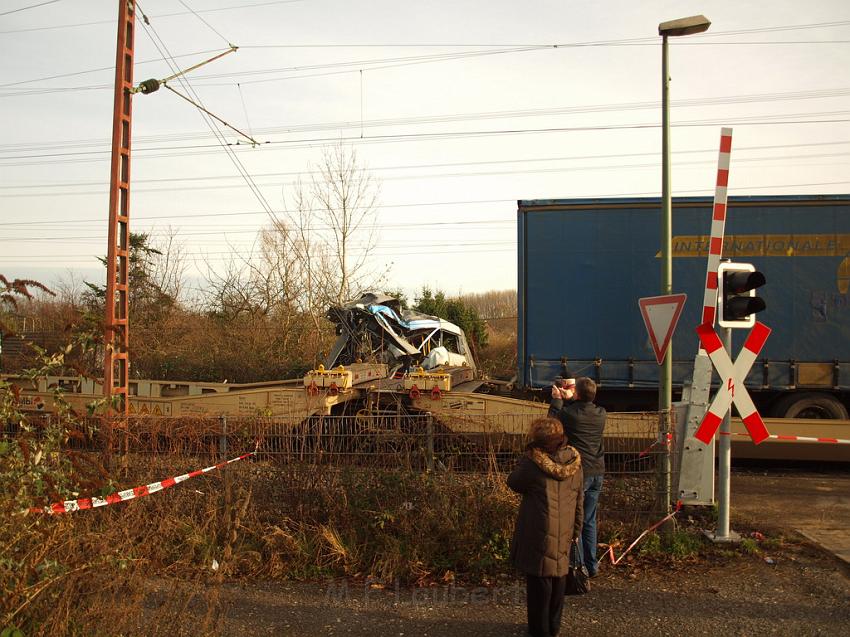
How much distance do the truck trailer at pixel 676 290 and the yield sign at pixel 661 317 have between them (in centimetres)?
430

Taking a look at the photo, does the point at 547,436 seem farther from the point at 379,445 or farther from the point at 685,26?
the point at 685,26

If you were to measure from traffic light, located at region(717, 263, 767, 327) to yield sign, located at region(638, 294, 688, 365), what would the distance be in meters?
0.34

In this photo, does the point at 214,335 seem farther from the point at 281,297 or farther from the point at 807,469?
the point at 807,469

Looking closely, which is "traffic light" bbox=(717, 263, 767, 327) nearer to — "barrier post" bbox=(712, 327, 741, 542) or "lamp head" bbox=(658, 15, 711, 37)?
"barrier post" bbox=(712, 327, 741, 542)

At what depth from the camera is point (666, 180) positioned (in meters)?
7.30

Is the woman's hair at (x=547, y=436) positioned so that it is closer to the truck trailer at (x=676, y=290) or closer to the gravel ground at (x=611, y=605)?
the gravel ground at (x=611, y=605)

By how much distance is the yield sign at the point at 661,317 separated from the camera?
248 inches

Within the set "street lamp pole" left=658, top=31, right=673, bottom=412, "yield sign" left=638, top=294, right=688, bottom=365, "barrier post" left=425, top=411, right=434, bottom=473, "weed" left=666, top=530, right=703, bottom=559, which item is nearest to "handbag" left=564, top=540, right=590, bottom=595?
"weed" left=666, top=530, right=703, bottom=559

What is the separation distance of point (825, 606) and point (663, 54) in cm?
566

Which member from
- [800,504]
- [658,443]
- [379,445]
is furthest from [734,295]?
[379,445]

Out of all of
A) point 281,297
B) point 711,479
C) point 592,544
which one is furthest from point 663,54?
point 281,297

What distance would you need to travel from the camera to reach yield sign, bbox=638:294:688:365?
6293mm

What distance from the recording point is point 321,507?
6121 millimetres

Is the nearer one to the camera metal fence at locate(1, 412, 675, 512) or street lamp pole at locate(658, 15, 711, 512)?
metal fence at locate(1, 412, 675, 512)
